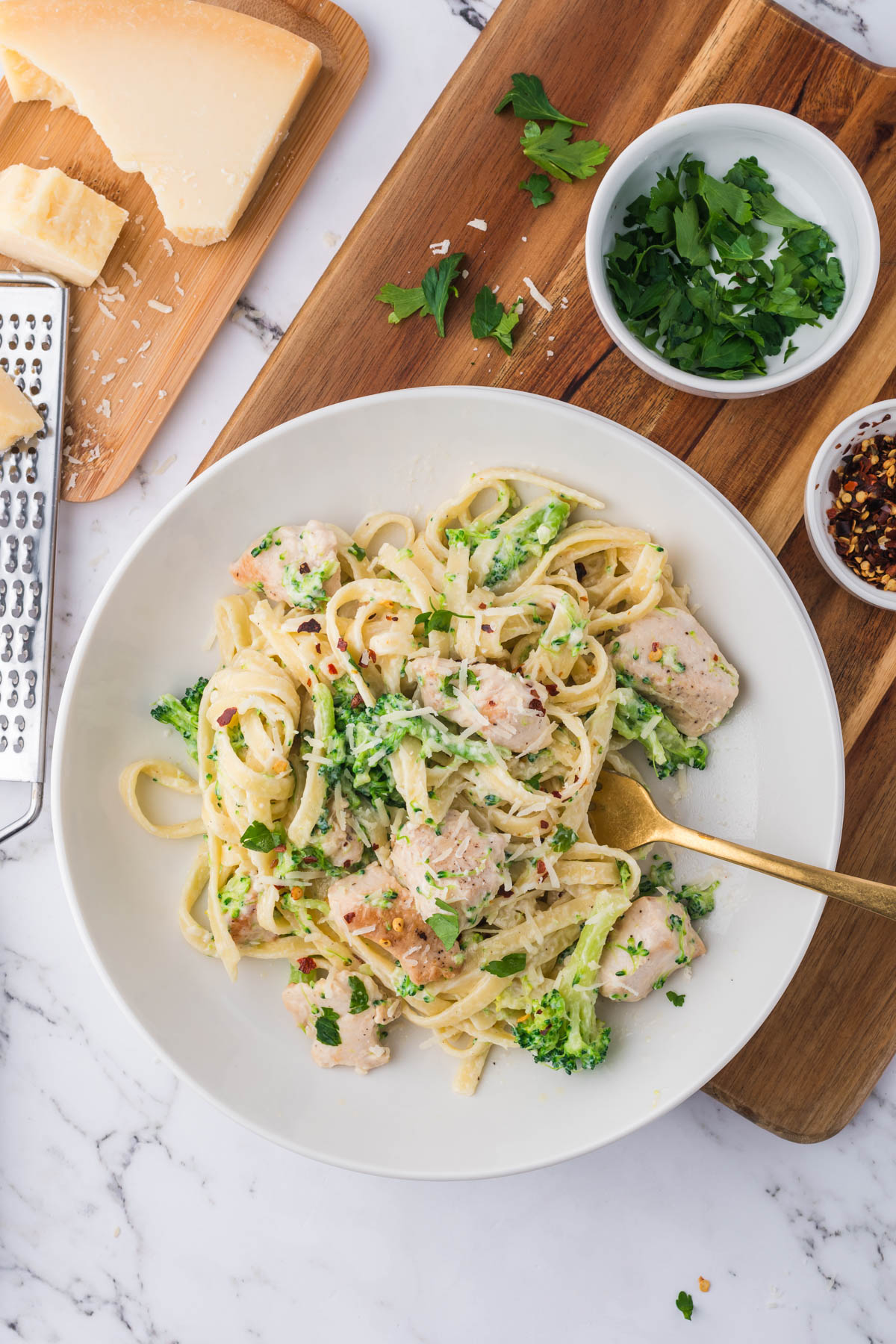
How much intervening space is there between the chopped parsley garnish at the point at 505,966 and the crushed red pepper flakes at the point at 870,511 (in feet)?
6.20

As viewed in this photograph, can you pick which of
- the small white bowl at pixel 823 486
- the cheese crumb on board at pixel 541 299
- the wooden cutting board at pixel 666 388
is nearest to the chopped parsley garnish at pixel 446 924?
the wooden cutting board at pixel 666 388

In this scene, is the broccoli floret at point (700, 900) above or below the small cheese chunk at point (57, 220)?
below

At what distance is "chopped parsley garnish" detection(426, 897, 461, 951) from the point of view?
9.86 ft

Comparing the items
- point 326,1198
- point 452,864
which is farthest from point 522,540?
point 326,1198

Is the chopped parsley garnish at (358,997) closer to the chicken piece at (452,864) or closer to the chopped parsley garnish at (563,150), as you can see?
the chicken piece at (452,864)

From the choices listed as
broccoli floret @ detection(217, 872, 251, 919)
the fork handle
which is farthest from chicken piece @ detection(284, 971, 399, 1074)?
the fork handle

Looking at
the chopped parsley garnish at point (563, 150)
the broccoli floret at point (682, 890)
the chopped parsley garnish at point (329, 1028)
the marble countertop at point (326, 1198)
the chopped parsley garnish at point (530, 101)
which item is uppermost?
the chopped parsley garnish at point (530, 101)

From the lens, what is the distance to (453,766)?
3125mm

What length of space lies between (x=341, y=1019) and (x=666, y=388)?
8.65 ft

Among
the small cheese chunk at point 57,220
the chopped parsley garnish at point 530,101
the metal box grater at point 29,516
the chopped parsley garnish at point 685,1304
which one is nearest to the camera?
the chopped parsley garnish at point 530,101

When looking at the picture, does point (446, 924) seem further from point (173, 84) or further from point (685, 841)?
point (173, 84)

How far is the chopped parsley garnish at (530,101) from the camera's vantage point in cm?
352

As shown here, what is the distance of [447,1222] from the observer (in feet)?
13.6

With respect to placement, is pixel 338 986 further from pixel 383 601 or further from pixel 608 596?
pixel 608 596
